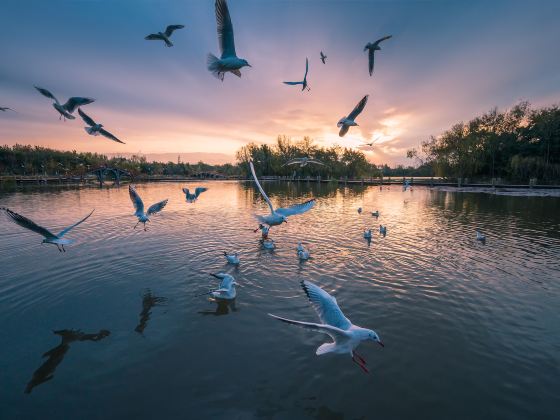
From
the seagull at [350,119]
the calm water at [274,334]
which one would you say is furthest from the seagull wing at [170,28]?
the calm water at [274,334]

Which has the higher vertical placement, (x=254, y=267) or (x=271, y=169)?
(x=271, y=169)

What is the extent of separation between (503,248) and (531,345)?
9.33 metres

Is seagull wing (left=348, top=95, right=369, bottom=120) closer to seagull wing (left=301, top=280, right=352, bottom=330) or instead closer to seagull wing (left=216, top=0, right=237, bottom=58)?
seagull wing (left=216, top=0, right=237, bottom=58)

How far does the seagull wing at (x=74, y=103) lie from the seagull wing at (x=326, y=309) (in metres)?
9.52

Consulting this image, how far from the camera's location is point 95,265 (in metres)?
11.8

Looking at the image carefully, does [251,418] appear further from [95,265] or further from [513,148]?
[513,148]

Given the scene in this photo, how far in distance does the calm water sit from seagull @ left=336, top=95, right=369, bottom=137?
18.4ft

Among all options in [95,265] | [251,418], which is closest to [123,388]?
[251,418]

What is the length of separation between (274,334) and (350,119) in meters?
8.11

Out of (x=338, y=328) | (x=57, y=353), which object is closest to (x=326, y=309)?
(x=338, y=328)

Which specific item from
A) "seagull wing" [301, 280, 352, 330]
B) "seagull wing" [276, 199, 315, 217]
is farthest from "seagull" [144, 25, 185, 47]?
"seagull wing" [301, 280, 352, 330]

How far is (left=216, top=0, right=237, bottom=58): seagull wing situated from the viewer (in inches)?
264

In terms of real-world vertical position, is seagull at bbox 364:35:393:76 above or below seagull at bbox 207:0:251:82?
above

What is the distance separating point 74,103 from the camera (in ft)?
30.9
